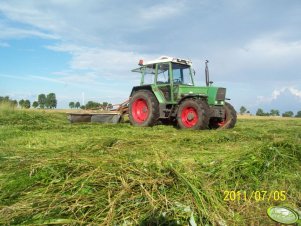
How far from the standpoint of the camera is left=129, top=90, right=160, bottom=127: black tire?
1213 cm

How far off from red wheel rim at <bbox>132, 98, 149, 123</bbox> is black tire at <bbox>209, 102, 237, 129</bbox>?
2.42m

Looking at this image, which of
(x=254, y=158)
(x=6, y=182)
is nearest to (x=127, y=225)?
(x=6, y=182)

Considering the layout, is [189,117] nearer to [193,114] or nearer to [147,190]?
[193,114]

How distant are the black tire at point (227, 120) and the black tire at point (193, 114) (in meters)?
1.19

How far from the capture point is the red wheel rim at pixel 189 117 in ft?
35.4

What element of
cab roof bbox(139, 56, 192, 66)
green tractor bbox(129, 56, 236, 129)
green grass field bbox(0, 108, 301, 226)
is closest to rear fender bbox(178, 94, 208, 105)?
green tractor bbox(129, 56, 236, 129)
